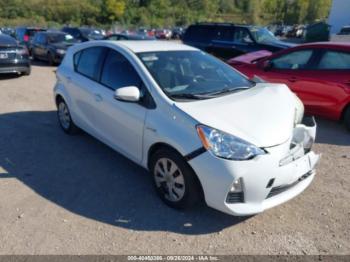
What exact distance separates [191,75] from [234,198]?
163 cm

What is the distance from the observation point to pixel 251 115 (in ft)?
10.2

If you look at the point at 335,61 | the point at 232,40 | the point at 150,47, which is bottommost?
the point at 232,40

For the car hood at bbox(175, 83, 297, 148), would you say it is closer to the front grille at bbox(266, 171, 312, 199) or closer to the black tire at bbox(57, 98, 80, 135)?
the front grille at bbox(266, 171, 312, 199)

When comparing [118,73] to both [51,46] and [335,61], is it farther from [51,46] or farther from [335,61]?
[51,46]

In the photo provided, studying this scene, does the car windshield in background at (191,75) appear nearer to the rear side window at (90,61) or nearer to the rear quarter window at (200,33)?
the rear side window at (90,61)

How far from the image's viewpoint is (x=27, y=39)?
16344 millimetres

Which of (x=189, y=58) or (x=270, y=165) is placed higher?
(x=189, y=58)

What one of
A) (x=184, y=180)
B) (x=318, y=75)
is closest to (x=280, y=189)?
(x=184, y=180)

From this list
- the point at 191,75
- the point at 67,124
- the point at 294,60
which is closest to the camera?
the point at 191,75

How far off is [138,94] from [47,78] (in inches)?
322

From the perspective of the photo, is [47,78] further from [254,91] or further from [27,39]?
[254,91]

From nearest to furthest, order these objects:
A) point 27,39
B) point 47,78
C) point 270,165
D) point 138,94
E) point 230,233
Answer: point 270,165, point 230,233, point 138,94, point 47,78, point 27,39

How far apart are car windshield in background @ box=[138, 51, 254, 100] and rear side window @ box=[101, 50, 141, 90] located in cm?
19

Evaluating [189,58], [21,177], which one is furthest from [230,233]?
[21,177]
